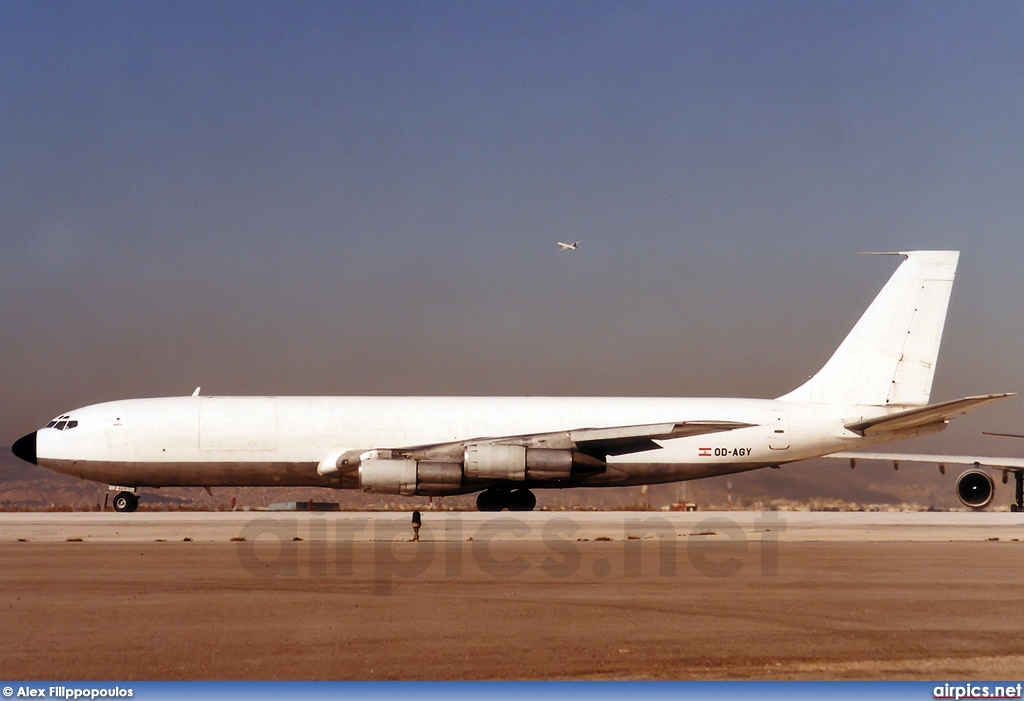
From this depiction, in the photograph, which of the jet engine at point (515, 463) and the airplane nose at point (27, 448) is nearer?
the jet engine at point (515, 463)

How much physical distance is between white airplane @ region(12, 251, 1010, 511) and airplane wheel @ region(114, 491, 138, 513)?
0.03 meters

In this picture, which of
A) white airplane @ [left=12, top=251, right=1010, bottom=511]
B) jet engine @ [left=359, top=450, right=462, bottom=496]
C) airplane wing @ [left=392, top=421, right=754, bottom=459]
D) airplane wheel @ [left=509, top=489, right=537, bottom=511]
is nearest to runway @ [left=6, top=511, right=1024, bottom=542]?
jet engine @ [left=359, top=450, right=462, bottom=496]

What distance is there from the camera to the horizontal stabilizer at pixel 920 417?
2433 cm

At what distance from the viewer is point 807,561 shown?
15344 millimetres

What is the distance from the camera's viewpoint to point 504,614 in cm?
1033

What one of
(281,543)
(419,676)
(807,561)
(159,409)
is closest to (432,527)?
(281,543)

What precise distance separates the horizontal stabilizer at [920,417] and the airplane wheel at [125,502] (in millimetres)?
21412

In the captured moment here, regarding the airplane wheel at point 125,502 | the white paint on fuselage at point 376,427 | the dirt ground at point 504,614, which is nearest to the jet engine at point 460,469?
the white paint on fuselage at point 376,427

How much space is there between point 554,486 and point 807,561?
1302cm

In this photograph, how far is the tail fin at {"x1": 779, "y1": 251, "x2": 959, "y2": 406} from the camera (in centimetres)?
2956

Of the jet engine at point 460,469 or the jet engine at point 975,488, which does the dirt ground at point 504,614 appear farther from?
the jet engine at point 975,488

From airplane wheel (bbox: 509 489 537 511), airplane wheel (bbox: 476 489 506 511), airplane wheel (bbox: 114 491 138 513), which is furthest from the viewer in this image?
airplane wheel (bbox: 114 491 138 513)

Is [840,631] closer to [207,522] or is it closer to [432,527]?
[432,527]

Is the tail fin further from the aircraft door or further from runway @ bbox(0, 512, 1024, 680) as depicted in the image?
runway @ bbox(0, 512, 1024, 680)
